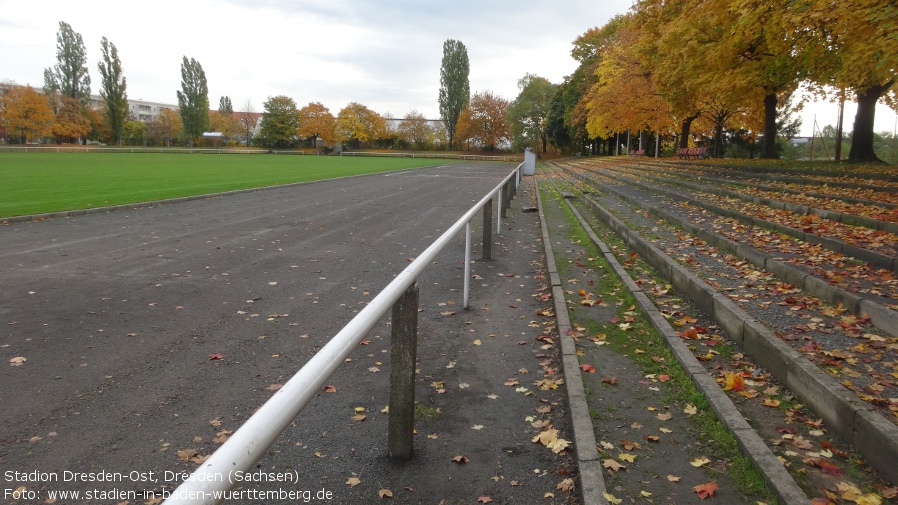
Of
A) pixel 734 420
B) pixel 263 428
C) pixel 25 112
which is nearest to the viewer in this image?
pixel 263 428

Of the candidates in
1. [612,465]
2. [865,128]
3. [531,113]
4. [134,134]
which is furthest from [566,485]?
[134,134]

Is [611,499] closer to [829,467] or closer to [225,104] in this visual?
[829,467]

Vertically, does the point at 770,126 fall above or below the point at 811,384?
above

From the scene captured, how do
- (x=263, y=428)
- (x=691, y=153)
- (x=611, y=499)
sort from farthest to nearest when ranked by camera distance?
(x=691, y=153) → (x=611, y=499) → (x=263, y=428)

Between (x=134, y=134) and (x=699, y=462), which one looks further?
(x=134, y=134)

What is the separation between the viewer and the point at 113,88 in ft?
270

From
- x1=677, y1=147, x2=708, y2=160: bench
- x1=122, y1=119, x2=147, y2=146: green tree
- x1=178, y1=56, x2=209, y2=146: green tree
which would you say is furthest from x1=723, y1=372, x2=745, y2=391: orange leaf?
x1=178, y1=56, x2=209, y2=146: green tree

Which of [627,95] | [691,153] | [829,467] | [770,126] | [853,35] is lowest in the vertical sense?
[829,467]

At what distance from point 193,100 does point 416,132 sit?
37.5 meters

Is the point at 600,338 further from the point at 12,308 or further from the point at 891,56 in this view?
the point at 891,56

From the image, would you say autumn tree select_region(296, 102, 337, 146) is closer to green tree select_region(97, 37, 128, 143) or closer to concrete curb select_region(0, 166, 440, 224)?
green tree select_region(97, 37, 128, 143)

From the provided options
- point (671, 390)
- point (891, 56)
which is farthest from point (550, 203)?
point (671, 390)

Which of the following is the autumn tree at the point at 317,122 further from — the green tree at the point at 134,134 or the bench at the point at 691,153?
the bench at the point at 691,153

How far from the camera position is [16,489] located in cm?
300
